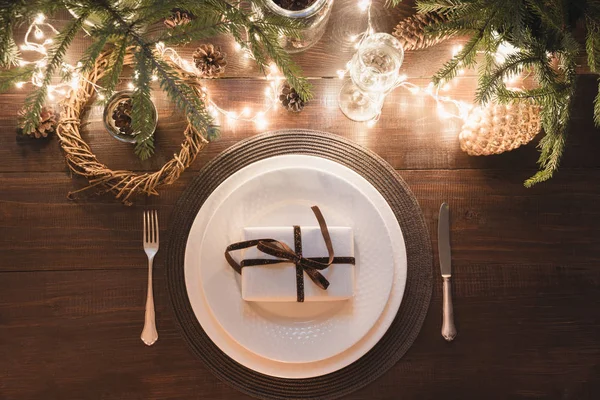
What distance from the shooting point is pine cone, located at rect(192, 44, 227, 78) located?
1.16m

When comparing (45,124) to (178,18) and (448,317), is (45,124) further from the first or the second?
(448,317)

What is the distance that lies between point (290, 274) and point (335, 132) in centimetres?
38

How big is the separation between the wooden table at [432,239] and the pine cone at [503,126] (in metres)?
0.10

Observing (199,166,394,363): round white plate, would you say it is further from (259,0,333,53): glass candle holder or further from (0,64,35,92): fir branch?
(0,64,35,92): fir branch

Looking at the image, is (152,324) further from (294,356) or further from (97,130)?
(97,130)

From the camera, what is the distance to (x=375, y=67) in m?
1.13

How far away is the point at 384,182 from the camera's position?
1174 millimetres

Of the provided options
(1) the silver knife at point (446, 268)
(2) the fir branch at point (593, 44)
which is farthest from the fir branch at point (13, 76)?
(2) the fir branch at point (593, 44)

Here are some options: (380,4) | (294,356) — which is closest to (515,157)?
(380,4)

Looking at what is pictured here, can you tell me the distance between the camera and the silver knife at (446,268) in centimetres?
114

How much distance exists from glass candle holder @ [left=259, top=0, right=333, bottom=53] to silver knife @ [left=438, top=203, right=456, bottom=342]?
53 centimetres

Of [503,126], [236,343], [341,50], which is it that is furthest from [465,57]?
[236,343]

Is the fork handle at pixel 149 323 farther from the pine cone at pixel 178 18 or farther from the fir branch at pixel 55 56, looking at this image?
the pine cone at pixel 178 18

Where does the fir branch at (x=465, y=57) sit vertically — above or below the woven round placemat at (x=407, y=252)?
above
